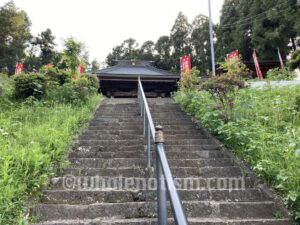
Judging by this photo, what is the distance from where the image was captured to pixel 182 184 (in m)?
2.84

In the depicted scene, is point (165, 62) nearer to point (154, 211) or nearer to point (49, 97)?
point (49, 97)

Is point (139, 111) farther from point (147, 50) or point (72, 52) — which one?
point (147, 50)

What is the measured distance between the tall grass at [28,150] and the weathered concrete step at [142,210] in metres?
0.26

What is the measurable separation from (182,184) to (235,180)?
81 cm

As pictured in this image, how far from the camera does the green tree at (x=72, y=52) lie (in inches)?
282

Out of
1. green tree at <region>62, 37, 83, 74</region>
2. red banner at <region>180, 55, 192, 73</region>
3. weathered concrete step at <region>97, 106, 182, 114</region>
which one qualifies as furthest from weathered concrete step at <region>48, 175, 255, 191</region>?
red banner at <region>180, 55, 192, 73</region>

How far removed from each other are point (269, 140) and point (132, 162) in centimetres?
235

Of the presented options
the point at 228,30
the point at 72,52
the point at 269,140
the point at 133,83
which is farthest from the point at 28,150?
the point at 228,30

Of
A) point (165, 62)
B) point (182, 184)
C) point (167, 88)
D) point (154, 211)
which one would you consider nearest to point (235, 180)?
point (182, 184)

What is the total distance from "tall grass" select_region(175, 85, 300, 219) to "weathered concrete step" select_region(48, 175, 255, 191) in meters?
0.39

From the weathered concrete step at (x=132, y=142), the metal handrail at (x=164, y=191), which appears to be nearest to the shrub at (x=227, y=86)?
the weathered concrete step at (x=132, y=142)

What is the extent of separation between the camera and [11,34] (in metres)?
21.3

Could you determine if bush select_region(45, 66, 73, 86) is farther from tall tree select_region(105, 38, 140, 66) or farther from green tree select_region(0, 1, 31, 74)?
tall tree select_region(105, 38, 140, 66)

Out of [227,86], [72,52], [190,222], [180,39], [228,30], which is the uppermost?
[180,39]
